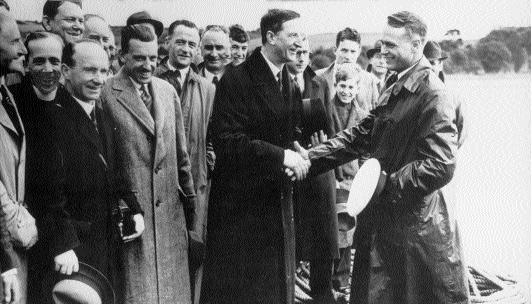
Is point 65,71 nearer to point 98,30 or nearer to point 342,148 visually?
point 98,30

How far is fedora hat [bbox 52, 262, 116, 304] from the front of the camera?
10.7 feet

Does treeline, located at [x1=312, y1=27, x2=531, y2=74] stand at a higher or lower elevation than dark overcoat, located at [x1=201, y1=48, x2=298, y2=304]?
higher

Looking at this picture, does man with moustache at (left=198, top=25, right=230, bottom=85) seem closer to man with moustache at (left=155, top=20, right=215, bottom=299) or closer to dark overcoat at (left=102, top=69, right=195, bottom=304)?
man with moustache at (left=155, top=20, right=215, bottom=299)

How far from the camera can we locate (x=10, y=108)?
318cm

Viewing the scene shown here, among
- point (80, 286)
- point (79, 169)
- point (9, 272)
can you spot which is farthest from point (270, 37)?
point (9, 272)

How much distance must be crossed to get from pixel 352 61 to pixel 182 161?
3.54ft

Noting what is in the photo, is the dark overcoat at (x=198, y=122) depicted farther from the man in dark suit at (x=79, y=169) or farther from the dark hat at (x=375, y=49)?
the dark hat at (x=375, y=49)

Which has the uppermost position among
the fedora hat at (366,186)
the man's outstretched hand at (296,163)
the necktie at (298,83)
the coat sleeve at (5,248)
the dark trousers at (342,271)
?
the necktie at (298,83)

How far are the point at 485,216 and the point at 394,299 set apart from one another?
0.78 m

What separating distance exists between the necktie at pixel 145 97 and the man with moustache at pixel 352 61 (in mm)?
911

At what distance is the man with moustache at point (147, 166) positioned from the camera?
130 inches

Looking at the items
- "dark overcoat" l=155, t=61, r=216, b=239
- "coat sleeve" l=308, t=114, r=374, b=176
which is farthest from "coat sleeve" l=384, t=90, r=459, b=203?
"dark overcoat" l=155, t=61, r=216, b=239

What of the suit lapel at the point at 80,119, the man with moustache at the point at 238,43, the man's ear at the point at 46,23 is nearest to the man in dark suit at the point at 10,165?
the man's ear at the point at 46,23

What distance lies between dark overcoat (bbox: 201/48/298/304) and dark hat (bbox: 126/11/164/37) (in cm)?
42
